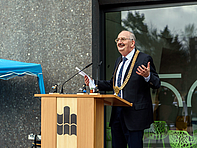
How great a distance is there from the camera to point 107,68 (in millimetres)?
5051

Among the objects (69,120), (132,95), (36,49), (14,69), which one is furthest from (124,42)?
(36,49)

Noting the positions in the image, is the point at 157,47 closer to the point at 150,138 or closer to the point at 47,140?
the point at 150,138

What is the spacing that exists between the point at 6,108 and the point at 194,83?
3.56 meters

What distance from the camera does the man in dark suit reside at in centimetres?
311

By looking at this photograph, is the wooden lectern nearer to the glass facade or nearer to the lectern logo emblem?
the lectern logo emblem

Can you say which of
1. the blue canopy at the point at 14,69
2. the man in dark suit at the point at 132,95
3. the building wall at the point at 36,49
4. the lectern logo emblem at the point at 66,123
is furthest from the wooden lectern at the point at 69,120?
the building wall at the point at 36,49

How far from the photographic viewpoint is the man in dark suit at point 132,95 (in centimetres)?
311

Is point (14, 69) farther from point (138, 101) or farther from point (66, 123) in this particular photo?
point (138, 101)

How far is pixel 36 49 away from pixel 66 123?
2641mm

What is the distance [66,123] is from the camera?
238 centimetres

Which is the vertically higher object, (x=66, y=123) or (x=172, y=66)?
(x=172, y=66)

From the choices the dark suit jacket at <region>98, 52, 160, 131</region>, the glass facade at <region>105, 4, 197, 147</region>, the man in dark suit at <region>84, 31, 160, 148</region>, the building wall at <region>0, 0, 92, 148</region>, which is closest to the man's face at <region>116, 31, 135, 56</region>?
the man in dark suit at <region>84, 31, 160, 148</region>

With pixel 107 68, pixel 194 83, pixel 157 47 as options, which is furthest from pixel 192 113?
pixel 107 68

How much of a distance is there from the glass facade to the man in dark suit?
5.41ft
